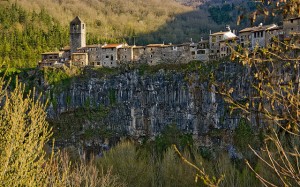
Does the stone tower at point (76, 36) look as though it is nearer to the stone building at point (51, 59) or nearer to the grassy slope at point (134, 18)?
the stone building at point (51, 59)

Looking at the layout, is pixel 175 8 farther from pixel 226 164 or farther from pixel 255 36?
pixel 226 164

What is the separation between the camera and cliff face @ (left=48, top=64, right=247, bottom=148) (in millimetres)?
37688

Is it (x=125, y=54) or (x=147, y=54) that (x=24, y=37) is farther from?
(x=147, y=54)

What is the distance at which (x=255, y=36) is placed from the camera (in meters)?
37.6

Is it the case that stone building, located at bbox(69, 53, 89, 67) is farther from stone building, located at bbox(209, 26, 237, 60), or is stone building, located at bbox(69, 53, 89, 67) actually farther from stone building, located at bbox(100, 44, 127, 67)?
stone building, located at bbox(209, 26, 237, 60)

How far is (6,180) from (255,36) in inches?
1378

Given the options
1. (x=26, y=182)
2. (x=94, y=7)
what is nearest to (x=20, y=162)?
(x=26, y=182)

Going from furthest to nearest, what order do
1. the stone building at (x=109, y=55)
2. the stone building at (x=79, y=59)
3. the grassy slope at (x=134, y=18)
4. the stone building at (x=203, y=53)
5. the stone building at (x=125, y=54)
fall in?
1. the grassy slope at (x=134, y=18)
2. the stone building at (x=109, y=55)
3. the stone building at (x=125, y=54)
4. the stone building at (x=79, y=59)
5. the stone building at (x=203, y=53)

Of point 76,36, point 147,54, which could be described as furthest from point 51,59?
point 147,54

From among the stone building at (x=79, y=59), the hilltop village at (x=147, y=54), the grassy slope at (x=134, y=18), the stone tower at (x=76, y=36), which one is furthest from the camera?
the grassy slope at (x=134, y=18)

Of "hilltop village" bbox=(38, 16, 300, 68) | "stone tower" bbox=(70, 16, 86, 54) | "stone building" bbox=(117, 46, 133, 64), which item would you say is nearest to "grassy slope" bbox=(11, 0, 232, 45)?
"stone tower" bbox=(70, 16, 86, 54)

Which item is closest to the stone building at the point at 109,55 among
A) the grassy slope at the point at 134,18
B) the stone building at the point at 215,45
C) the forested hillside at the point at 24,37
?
the stone building at the point at 215,45

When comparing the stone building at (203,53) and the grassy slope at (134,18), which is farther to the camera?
the grassy slope at (134,18)

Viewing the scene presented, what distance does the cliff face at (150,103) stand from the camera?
37688 mm
